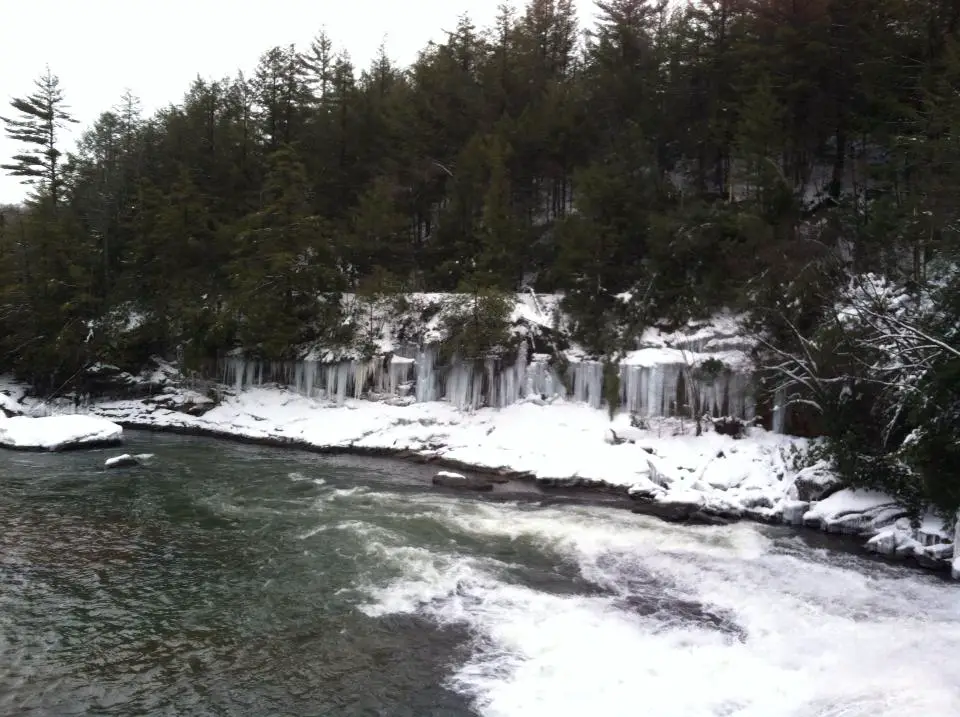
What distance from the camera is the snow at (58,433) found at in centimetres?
2153

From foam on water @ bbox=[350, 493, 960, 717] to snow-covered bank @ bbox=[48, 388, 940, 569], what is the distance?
7.20ft

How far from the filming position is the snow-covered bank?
14.3m

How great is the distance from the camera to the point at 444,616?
952 cm

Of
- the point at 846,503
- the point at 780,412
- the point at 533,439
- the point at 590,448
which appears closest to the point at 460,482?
the point at 533,439

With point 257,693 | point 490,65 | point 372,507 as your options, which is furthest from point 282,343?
point 257,693

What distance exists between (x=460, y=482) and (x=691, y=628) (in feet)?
31.6

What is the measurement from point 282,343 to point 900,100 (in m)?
25.4

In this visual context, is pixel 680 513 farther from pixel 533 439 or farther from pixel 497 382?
pixel 497 382

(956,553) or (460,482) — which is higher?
(956,553)

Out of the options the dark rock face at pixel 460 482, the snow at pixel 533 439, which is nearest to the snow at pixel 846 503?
the snow at pixel 533 439

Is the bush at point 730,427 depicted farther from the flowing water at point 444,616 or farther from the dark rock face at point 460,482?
the dark rock face at point 460,482

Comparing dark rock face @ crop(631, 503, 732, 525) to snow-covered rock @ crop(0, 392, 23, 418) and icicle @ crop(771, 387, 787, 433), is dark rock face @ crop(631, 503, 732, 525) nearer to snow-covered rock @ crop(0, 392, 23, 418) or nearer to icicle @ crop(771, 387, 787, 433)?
icicle @ crop(771, 387, 787, 433)

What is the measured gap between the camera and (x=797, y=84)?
69.6 ft

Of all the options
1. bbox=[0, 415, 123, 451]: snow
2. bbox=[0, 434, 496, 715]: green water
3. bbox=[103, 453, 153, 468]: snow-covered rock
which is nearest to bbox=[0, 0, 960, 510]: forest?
bbox=[0, 415, 123, 451]: snow
